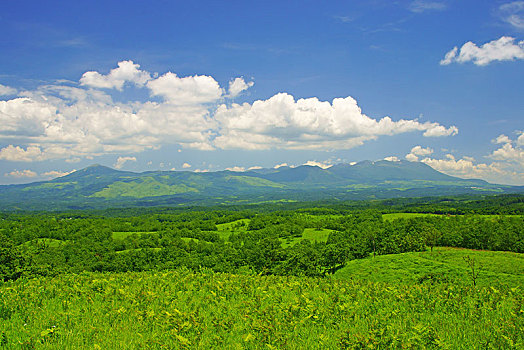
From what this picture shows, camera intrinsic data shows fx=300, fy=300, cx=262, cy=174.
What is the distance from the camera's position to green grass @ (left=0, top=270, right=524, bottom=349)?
229 inches

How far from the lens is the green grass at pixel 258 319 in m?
5.80

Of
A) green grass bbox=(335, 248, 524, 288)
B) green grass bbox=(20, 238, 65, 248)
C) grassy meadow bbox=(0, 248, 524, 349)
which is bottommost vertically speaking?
green grass bbox=(20, 238, 65, 248)

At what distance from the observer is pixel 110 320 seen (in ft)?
23.6

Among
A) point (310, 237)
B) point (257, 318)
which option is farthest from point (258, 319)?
point (310, 237)

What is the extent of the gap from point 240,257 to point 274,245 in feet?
38.5

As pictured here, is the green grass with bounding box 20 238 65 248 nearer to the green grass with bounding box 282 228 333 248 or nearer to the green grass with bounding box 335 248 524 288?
the green grass with bounding box 282 228 333 248

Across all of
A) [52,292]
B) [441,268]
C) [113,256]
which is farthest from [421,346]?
[113,256]

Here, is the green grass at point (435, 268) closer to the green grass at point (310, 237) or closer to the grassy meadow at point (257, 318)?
the grassy meadow at point (257, 318)

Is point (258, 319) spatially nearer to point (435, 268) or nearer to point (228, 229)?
point (435, 268)

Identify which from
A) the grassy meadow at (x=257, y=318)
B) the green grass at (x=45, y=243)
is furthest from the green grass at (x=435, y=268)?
the green grass at (x=45, y=243)

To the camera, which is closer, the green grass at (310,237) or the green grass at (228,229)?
the green grass at (310,237)

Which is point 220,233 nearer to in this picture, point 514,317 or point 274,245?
point 274,245

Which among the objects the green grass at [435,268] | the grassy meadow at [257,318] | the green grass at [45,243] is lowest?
the green grass at [45,243]

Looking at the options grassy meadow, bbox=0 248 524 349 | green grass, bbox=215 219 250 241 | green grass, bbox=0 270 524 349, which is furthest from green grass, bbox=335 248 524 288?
green grass, bbox=215 219 250 241
